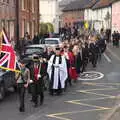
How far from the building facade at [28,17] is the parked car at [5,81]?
2669 centimetres

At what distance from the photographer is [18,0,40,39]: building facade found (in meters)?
46.9

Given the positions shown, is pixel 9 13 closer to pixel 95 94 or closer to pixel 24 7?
pixel 24 7

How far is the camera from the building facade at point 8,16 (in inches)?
1555

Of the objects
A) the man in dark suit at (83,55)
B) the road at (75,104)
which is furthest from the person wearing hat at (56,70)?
the man in dark suit at (83,55)

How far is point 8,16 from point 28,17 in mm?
9538

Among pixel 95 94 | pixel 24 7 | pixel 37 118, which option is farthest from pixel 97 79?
pixel 24 7

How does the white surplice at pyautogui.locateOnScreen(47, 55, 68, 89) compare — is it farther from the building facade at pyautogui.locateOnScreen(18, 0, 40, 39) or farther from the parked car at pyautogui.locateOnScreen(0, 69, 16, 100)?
the building facade at pyautogui.locateOnScreen(18, 0, 40, 39)

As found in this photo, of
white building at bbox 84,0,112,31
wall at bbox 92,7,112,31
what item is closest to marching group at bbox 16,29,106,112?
white building at bbox 84,0,112,31

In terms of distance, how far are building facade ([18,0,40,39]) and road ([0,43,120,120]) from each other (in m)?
24.3

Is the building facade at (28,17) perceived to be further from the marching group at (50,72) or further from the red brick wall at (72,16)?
the red brick wall at (72,16)

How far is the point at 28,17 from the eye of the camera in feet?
168

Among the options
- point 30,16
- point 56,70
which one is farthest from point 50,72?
point 30,16

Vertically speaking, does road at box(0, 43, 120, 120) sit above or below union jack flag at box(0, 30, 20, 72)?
below

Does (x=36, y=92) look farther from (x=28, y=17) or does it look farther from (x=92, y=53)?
(x=28, y=17)
